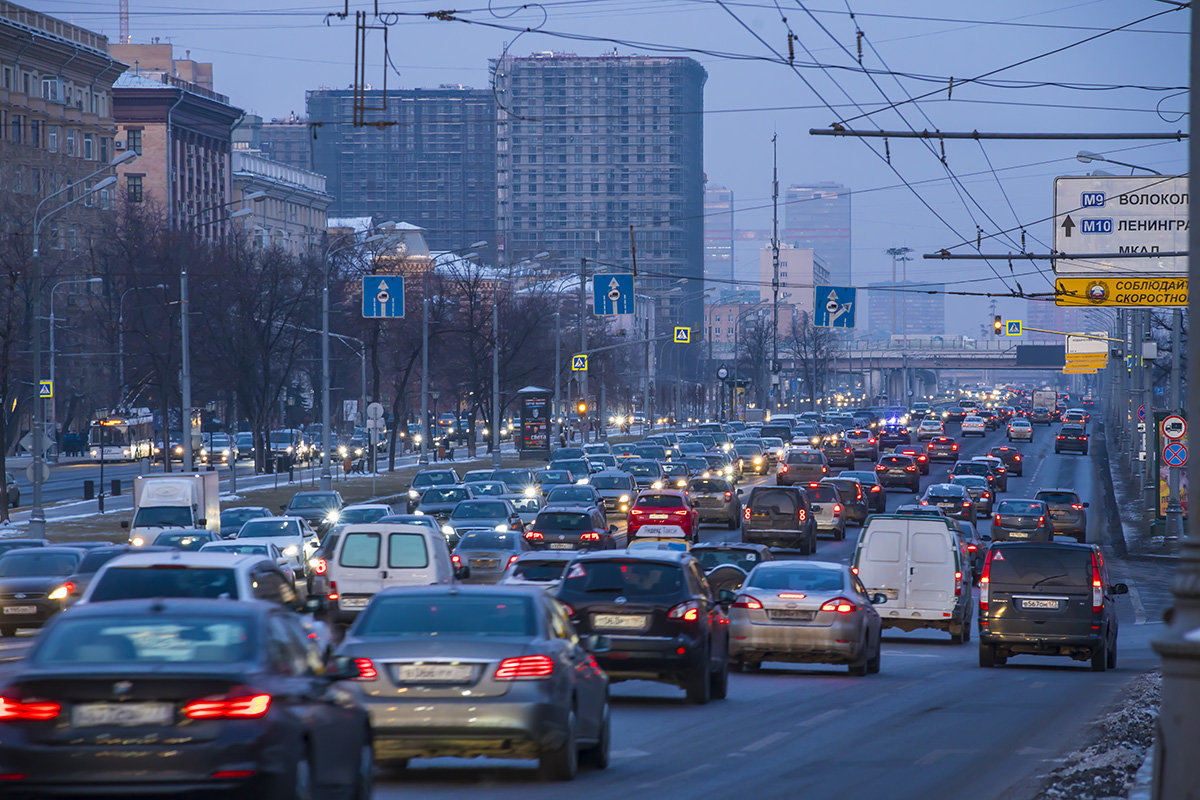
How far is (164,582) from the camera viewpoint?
55.0ft

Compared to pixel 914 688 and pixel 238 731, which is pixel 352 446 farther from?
pixel 238 731

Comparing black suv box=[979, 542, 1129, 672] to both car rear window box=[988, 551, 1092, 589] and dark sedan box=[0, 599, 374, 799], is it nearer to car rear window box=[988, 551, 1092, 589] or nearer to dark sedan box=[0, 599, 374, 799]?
car rear window box=[988, 551, 1092, 589]

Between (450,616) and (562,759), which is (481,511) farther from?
(562,759)

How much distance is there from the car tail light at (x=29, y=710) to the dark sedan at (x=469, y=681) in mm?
3363

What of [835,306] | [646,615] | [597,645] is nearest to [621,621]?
[646,615]

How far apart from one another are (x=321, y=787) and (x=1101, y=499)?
60736mm

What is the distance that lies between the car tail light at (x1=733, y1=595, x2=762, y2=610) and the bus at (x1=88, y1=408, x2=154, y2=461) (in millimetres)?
73503

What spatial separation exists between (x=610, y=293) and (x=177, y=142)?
87537mm

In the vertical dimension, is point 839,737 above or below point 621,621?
below

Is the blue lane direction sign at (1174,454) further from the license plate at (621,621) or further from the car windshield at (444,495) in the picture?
the license plate at (621,621)

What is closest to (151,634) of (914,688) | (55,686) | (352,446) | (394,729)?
(55,686)

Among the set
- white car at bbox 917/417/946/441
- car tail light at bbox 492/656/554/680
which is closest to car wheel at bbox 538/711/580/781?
car tail light at bbox 492/656/554/680

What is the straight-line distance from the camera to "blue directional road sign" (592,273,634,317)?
190 feet

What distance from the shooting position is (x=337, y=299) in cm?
9338
